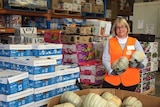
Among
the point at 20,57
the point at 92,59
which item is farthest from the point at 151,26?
the point at 20,57

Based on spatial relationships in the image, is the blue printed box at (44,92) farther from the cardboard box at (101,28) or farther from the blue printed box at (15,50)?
the cardboard box at (101,28)

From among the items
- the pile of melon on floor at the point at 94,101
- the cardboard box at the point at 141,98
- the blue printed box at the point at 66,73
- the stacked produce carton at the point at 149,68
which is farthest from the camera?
the stacked produce carton at the point at 149,68

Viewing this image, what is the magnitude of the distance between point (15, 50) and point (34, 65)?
33 centimetres

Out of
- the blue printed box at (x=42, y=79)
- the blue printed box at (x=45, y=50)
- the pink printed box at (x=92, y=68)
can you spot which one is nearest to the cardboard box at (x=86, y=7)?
the pink printed box at (x=92, y=68)

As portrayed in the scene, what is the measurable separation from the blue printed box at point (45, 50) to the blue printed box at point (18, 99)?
1.46 ft

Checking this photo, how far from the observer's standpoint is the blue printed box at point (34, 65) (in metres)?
1.92

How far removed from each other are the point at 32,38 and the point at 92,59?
1129mm

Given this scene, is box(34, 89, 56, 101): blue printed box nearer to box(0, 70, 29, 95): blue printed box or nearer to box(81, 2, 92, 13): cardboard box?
box(0, 70, 29, 95): blue printed box

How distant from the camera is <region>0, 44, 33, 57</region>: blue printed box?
2121 mm

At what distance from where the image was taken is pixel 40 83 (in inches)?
77.5

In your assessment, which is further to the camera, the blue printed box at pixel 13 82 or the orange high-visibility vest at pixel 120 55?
the orange high-visibility vest at pixel 120 55

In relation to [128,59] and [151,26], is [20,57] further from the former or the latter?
[151,26]

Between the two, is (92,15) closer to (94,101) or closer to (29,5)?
(29,5)

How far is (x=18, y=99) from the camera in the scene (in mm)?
1767
